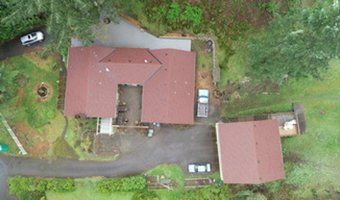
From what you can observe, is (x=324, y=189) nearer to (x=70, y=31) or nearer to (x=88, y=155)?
(x=88, y=155)

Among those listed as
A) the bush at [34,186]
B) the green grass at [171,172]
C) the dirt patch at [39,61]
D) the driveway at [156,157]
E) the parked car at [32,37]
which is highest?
the parked car at [32,37]

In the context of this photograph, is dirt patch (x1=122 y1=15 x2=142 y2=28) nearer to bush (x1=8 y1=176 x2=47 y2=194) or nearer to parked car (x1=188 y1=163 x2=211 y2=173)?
parked car (x1=188 y1=163 x2=211 y2=173)

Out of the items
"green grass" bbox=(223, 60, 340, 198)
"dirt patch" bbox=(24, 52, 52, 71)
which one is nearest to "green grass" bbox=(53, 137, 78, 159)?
"dirt patch" bbox=(24, 52, 52, 71)

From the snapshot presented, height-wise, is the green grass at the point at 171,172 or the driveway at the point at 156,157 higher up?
the driveway at the point at 156,157

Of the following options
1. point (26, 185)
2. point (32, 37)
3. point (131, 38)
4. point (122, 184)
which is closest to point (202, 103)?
point (131, 38)

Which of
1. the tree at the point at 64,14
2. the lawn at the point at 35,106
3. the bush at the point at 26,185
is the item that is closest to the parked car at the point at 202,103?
the tree at the point at 64,14

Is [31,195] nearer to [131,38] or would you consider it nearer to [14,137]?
[14,137]

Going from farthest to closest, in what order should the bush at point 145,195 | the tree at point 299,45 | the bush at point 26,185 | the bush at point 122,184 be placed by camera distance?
the bush at point 26,185 < the bush at point 145,195 < the bush at point 122,184 < the tree at point 299,45

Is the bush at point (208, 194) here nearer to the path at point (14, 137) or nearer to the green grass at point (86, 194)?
the green grass at point (86, 194)

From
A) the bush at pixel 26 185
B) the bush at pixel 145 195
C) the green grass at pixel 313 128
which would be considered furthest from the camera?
the green grass at pixel 313 128
